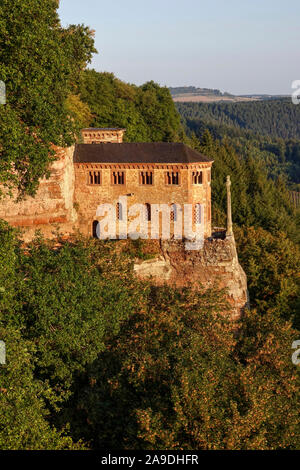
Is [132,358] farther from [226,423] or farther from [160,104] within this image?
[160,104]

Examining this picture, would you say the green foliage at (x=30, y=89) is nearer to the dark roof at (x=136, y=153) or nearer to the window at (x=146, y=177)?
the dark roof at (x=136, y=153)

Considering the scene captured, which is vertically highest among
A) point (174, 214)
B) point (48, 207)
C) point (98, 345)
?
point (48, 207)

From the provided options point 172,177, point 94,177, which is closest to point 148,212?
point 172,177

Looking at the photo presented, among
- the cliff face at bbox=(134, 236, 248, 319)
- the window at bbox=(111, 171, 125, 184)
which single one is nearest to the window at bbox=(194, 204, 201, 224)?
the cliff face at bbox=(134, 236, 248, 319)

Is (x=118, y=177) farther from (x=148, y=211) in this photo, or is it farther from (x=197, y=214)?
(x=197, y=214)

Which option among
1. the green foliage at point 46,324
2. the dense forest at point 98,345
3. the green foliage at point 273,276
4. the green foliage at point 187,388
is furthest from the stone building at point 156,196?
the green foliage at point 46,324

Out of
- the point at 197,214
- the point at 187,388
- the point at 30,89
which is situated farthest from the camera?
the point at 197,214
